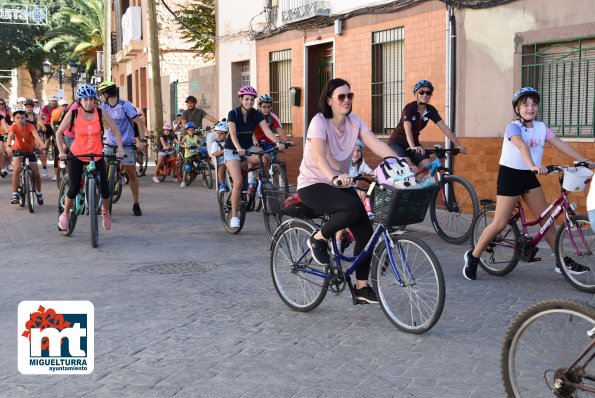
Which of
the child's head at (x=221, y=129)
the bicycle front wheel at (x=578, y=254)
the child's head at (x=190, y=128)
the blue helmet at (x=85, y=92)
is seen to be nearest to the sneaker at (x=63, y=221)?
the blue helmet at (x=85, y=92)

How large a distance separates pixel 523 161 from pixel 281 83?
43.5ft

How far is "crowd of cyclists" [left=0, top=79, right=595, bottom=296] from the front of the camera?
6.06 meters

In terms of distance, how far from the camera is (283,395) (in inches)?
177

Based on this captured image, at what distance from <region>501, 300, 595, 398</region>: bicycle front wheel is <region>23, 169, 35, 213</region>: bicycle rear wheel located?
35.0ft

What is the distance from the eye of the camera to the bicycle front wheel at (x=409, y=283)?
551 cm

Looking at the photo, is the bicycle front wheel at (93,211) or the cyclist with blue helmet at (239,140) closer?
the bicycle front wheel at (93,211)

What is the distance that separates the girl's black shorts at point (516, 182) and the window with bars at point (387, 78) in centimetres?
811

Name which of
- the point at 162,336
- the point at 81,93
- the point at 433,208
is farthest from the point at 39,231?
the point at 162,336

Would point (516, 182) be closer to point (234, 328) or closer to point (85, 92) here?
point (234, 328)

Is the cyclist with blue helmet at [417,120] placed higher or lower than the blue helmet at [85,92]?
lower

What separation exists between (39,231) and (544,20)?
746 centimetres

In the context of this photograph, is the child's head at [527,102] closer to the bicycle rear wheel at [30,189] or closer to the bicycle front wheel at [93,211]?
the bicycle front wheel at [93,211]
